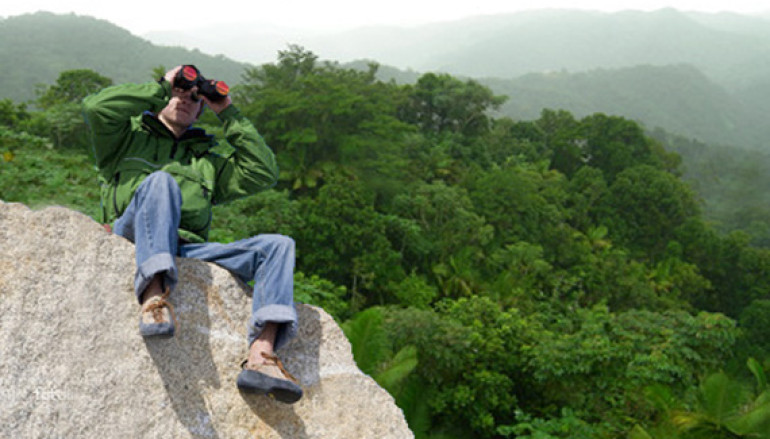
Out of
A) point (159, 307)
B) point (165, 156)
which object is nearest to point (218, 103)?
point (165, 156)

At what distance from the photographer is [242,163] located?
272cm

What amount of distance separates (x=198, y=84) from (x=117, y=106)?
13.7 inches

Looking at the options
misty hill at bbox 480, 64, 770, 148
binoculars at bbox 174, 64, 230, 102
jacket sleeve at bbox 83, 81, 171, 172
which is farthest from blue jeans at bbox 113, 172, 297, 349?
misty hill at bbox 480, 64, 770, 148

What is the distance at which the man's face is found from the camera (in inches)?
101

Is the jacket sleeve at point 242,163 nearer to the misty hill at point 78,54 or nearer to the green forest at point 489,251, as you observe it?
the green forest at point 489,251

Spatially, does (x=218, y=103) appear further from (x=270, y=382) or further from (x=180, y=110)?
(x=270, y=382)

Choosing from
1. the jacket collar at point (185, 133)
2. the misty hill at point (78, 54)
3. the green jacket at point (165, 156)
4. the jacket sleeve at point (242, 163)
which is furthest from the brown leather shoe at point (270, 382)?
the misty hill at point (78, 54)

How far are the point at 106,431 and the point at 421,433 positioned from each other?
7997 mm

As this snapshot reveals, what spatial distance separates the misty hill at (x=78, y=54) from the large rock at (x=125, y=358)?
75740mm

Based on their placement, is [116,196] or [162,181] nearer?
[162,181]

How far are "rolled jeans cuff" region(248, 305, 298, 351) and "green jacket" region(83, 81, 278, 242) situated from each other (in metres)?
0.59

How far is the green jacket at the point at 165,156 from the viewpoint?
7.98ft

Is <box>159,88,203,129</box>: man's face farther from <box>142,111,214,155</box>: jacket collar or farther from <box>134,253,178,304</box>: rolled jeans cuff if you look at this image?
<box>134,253,178,304</box>: rolled jeans cuff

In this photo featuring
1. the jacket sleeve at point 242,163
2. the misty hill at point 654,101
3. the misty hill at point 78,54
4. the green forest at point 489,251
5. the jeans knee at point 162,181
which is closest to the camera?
the jeans knee at point 162,181
